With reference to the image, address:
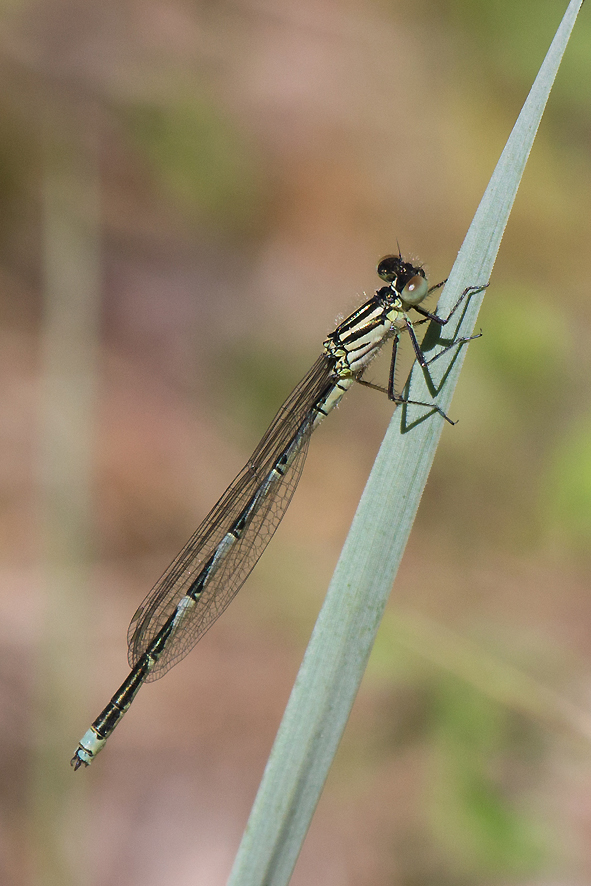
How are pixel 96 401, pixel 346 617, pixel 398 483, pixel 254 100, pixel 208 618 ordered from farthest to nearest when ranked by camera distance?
pixel 254 100 → pixel 96 401 → pixel 208 618 → pixel 398 483 → pixel 346 617

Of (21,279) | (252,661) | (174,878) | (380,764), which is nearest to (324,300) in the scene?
(21,279)

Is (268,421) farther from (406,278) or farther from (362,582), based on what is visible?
(362,582)

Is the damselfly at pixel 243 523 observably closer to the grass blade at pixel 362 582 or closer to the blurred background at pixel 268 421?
the blurred background at pixel 268 421

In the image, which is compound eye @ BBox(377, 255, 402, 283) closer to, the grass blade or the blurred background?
the grass blade

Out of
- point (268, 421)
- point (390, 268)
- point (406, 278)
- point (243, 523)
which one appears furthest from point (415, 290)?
point (268, 421)

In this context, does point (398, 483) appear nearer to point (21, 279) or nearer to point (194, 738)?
point (194, 738)

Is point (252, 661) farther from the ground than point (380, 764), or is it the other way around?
point (252, 661)

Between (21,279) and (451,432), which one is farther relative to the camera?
(21,279)
